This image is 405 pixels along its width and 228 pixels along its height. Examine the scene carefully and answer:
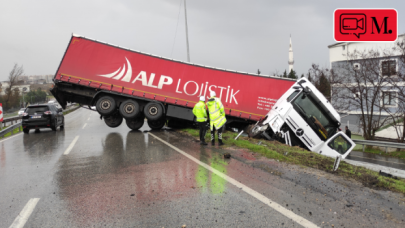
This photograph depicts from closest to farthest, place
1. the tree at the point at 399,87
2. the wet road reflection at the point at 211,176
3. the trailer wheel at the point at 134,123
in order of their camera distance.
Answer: the wet road reflection at the point at 211,176 → the trailer wheel at the point at 134,123 → the tree at the point at 399,87

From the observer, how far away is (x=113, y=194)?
474 cm

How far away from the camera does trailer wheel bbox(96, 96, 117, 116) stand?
14.8 metres

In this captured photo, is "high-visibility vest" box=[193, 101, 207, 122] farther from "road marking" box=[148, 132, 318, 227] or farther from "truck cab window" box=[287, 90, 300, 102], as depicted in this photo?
"road marking" box=[148, 132, 318, 227]

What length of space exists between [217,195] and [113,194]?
5.19ft

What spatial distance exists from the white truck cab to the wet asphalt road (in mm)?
3736

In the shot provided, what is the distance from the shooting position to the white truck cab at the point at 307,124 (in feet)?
34.9

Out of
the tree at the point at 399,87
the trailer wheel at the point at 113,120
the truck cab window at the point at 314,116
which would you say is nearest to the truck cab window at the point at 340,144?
the truck cab window at the point at 314,116

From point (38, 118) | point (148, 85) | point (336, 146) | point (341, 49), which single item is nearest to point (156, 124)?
point (148, 85)

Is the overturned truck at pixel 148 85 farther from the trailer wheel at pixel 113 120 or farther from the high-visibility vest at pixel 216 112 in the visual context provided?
the high-visibility vest at pixel 216 112

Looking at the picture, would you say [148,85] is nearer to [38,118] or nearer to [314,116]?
[38,118]

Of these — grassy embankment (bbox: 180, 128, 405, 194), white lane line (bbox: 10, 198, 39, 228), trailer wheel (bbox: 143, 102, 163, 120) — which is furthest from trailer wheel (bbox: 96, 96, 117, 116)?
white lane line (bbox: 10, 198, 39, 228)

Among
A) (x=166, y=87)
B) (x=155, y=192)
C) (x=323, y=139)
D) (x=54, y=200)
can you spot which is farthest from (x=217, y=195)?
(x=166, y=87)

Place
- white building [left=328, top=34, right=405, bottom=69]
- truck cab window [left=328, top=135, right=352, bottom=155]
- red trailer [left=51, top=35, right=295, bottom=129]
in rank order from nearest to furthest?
1. truck cab window [left=328, top=135, right=352, bottom=155]
2. red trailer [left=51, top=35, right=295, bottom=129]
3. white building [left=328, top=34, right=405, bottom=69]

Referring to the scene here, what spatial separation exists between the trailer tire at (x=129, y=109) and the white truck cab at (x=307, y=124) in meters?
6.37
